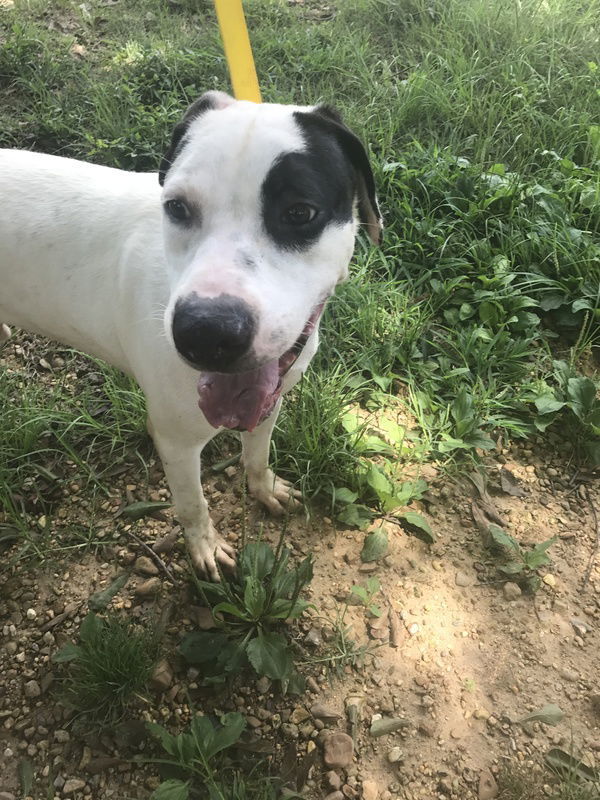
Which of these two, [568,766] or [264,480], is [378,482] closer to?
[264,480]

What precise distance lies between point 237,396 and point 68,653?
1.14 m

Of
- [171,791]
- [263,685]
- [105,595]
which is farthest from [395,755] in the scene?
[105,595]

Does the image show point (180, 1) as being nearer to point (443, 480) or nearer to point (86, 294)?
point (86, 294)

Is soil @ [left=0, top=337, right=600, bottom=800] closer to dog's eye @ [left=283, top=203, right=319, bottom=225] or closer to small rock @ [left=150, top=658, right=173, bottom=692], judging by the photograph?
small rock @ [left=150, top=658, right=173, bottom=692]

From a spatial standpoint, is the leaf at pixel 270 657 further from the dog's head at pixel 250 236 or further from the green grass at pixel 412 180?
the dog's head at pixel 250 236

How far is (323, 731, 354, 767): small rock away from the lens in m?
1.99

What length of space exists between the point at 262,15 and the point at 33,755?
16.8ft

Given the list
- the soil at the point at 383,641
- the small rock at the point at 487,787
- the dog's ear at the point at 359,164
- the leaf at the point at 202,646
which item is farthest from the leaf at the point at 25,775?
the dog's ear at the point at 359,164

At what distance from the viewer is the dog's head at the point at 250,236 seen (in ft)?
4.65

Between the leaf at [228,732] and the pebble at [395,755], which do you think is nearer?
the leaf at [228,732]

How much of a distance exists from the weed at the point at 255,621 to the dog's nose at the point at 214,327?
89cm

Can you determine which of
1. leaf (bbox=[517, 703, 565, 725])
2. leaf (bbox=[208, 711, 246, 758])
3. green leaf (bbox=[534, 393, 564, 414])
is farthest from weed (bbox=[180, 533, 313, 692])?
green leaf (bbox=[534, 393, 564, 414])

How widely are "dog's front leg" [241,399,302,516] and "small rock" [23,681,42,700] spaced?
3.55 feet

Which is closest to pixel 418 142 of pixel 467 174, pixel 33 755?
pixel 467 174
